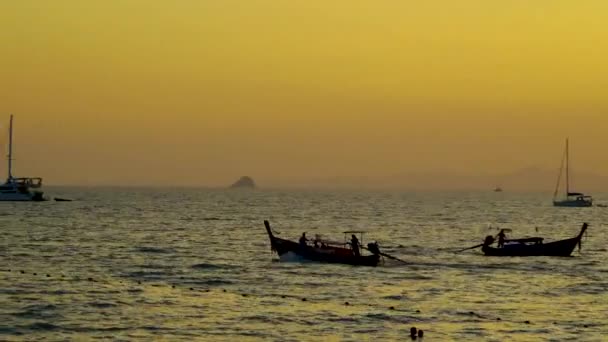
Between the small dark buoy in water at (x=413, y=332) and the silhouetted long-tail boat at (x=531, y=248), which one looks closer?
the small dark buoy in water at (x=413, y=332)

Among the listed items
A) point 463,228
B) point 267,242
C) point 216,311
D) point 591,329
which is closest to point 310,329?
point 216,311

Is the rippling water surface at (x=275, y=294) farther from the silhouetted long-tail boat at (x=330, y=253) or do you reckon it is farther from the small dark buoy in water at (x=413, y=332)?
the silhouetted long-tail boat at (x=330, y=253)

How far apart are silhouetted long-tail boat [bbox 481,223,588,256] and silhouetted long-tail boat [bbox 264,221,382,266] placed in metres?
14.4

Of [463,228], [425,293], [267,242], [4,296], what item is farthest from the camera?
[463,228]

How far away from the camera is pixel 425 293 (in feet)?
188

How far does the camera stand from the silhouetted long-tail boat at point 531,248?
82812 mm

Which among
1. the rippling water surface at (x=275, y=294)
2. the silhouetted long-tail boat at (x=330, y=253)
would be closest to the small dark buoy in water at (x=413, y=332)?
the rippling water surface at (x=275, y=294)

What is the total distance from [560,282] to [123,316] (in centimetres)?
3003

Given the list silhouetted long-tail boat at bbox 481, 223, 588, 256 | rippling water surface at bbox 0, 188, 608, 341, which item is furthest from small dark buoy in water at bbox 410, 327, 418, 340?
silhouetted long-tail boat at bbox 481, 223, 588, 256

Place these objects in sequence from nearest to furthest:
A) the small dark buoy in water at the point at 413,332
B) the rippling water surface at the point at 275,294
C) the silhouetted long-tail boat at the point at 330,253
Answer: the small dark buoy in water at the point at 413,332 < the rippling water surface at the point at 275,294 < the silhouetted long-tail boat at the point at 330,253

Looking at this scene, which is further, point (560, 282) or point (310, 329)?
point (560, 282)

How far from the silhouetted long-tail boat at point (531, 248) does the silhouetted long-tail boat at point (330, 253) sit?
14.4m

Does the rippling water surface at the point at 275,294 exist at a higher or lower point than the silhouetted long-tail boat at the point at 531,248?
lower

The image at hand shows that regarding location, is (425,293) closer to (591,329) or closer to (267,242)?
(591,329)
